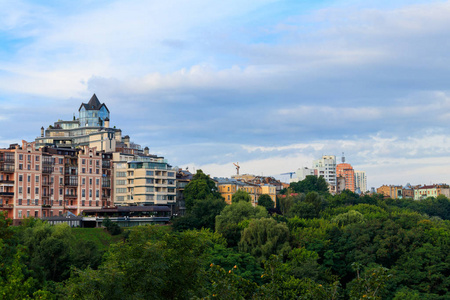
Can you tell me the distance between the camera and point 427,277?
3637 inches

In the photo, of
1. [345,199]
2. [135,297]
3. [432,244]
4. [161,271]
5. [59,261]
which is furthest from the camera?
[345,199]

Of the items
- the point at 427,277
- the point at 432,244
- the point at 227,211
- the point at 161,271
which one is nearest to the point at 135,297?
the point at 161,271

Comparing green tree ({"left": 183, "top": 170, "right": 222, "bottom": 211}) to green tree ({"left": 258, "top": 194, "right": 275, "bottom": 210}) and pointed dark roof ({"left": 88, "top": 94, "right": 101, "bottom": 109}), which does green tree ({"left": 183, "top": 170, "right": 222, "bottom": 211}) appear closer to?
green tree ({"left": 258, "top": 194, "right": 275, "bottom": 210})

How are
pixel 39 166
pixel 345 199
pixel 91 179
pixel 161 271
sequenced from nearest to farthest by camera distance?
pixel 161 271 → pixel 39 166 → pixel 91 179 → pixel 345 199

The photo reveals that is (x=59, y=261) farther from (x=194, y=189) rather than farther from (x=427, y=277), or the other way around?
(x=194, y=189)

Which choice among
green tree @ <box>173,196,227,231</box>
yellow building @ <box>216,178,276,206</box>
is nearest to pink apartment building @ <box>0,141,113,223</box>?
green tree @ <box>173,196,227,231</box>

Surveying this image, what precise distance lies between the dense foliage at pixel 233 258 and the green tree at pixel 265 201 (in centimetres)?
3452

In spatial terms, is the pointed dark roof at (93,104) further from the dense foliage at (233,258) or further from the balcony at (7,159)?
the dense foliage at (233,258)

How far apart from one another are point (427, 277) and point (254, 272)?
28.5 meters

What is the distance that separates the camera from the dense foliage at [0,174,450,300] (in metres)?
38.6

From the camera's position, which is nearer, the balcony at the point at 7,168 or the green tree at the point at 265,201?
the balcony at the point at 7,168

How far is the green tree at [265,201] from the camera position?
7215 inches

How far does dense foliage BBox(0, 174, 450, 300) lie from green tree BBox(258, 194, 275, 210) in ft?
113

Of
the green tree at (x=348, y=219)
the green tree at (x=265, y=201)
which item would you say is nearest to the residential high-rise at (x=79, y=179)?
the green tree at (x=265, y=201)
